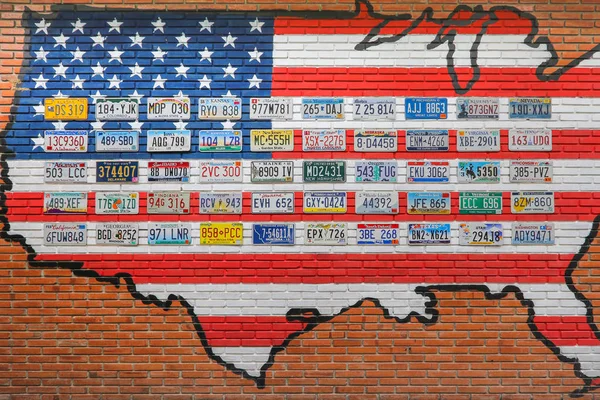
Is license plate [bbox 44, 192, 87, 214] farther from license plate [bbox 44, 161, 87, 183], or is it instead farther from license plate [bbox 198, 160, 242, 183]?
license plate [bbox 198, 160, 242, 183]

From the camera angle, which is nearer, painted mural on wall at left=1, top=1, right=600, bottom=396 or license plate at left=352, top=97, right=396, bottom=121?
painted mural on wall at left=1, top=1, right=600, bottom=396

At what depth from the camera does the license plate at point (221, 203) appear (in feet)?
17.0

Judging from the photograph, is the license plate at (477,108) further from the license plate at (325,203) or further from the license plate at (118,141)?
the license plate at (118,141)

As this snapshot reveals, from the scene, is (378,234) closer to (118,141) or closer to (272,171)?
(272,171)

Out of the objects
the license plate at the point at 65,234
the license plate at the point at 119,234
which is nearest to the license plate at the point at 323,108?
the license plate at the point at 119,234

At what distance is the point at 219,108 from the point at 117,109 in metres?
1.08

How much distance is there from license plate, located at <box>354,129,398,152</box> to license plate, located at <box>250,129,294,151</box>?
27.6 inches

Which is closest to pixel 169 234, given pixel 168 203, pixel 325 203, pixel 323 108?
pixel 168 203

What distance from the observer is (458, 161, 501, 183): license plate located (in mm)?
5199

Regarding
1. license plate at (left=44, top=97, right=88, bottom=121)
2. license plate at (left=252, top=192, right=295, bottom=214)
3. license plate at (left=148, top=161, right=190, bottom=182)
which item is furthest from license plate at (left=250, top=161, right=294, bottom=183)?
license plate at (left=44, top=97, right=88, bottom=121)

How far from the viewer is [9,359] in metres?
5.12

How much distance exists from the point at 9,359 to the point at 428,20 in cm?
560

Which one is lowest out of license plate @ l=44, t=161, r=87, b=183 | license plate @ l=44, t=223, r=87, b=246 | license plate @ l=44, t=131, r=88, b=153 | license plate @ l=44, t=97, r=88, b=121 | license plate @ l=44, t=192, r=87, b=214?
license plate @ l=44, t=223, r=87, b=246

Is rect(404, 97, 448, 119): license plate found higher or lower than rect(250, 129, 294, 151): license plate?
higher
